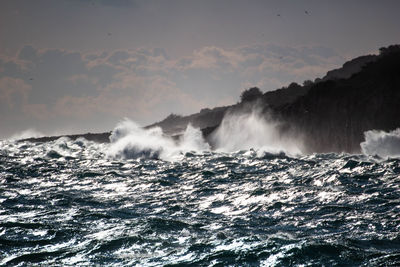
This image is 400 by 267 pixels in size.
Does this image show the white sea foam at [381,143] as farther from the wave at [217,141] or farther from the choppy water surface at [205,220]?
the choppy water surface at [205,220]

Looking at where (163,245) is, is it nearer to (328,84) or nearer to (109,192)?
(109,192)

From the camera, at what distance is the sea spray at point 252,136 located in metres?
51.0

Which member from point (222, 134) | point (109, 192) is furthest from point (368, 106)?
point (109, 192)

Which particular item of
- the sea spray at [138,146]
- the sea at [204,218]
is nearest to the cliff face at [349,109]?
the sea spray at [138,146]

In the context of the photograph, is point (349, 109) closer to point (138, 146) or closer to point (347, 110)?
point (347, 110)

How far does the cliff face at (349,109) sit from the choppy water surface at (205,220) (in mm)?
25405

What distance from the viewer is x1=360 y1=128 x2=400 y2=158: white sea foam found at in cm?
3660

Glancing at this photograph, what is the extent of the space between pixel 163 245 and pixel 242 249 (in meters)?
1.78

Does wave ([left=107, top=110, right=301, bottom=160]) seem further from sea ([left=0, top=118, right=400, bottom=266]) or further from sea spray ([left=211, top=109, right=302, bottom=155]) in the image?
sea ([left=0, top=118, right=400, bottom=266])

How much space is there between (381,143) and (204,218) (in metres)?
31.7

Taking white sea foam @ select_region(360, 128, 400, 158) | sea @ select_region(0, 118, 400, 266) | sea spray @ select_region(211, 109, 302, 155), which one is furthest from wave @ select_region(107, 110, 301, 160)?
sea @ select_region(0, 118, 400, 266)

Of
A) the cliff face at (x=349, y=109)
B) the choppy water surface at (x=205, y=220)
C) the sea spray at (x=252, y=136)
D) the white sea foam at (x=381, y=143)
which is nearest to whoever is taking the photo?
the choppy water surface at (x=205, y=220)

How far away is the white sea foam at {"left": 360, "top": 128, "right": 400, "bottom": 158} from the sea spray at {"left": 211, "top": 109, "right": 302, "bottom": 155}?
740cm

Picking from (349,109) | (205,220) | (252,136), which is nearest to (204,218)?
(205,220)
